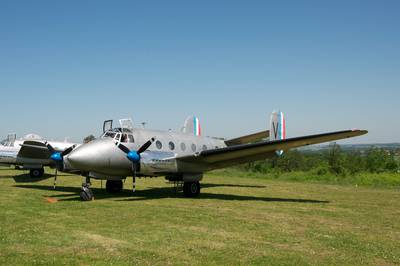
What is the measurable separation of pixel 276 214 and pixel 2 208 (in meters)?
9.26

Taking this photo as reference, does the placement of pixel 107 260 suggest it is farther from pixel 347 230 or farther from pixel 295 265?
pixel 347 230

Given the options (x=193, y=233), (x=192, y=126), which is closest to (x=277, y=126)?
(x=192, y=126)

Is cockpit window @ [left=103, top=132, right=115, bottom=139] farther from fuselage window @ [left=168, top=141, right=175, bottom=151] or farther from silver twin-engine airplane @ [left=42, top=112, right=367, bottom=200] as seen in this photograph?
fuselage window @ [left=168, top=141, right=175, bottom=151]

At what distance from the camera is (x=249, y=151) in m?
18.7

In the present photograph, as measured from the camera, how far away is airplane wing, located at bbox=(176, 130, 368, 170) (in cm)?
1705

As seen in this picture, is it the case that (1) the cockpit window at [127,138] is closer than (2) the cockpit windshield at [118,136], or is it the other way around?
(2) the cockpit windshield at [118,136]

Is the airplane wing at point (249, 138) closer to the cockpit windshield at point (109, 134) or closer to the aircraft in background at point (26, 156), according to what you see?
the cockpit windshield at point (109, 134)

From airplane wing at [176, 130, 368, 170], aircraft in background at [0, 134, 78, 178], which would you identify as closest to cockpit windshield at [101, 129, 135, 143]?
airplane wing at [176, 130, 368, 170]

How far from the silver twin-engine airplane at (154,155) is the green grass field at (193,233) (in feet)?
6.05

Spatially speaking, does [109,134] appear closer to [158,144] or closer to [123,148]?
[123,148]

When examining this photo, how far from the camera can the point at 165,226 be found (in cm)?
1098

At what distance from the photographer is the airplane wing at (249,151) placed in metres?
17.0

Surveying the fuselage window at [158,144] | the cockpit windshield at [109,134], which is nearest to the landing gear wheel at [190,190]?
the fuselage window at [158,144]

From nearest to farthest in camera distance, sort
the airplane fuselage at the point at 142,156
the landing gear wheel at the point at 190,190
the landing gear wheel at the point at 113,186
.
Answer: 1. the airplane fuselage at the point at 142,156
2. the landing gear wheel at the point at 190,190
3. the landing gear wheel at the point at 113,186
